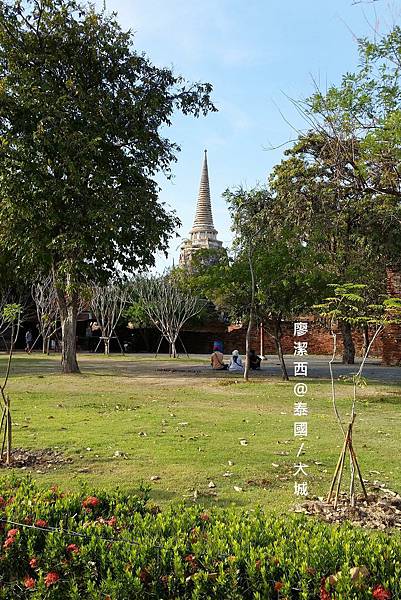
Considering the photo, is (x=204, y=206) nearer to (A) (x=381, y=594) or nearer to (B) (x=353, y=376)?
(B) (x=353, y=376)

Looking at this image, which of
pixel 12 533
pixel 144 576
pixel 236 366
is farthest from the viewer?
pixel 236 366

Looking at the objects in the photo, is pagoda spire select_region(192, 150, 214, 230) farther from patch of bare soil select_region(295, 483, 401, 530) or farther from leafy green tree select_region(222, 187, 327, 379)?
patch of bare soil select_region(295, 483, 401, 530)

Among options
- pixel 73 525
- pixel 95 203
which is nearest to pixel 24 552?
pixel 73 525

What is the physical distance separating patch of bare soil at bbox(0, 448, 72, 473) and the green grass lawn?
0.44 feet

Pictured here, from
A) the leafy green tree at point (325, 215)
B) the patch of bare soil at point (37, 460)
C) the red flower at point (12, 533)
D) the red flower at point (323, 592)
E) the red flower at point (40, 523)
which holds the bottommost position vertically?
the patch of bare soil at point (37, 460)

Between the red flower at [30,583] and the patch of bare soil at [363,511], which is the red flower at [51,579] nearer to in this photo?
the red flower at [30,583]

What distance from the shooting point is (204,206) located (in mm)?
54625

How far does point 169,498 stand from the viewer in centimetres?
503

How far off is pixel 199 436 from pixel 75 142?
1027 cm

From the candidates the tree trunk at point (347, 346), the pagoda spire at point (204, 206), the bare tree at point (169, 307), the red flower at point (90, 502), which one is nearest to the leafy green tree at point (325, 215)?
the tree trunk at point (347, 346)

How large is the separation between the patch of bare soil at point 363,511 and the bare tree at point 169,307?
27425 mm

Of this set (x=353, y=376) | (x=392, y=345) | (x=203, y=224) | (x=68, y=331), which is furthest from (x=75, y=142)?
(x=203, y=224)

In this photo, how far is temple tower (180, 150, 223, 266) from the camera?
5197 cm

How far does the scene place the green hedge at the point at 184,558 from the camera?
104 inches
